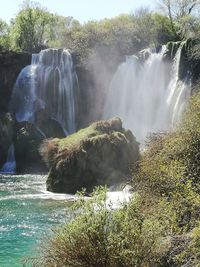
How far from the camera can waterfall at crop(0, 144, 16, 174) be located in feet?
171

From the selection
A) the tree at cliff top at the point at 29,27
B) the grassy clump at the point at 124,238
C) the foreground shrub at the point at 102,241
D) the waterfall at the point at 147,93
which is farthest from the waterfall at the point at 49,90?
the foreground shrub at the point at 102,241

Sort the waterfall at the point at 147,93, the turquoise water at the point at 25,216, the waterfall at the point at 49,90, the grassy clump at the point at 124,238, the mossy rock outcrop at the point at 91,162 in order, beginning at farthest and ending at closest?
the waterfall at the point at 49,90 < the waterfall at the point at 147,93 < the mossy rock outcrop at the point at 91,162 < the turquoise water at the point at 25,216 < the grassy clump at the point at 124,238

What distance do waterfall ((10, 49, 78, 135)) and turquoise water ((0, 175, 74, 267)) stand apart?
57.6 feet

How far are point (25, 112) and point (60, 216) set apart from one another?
1335 inches

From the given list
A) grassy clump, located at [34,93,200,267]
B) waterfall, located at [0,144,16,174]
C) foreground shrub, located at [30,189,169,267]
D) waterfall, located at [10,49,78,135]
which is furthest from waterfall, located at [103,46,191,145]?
foreground shrub, located at [30,189,169,267]

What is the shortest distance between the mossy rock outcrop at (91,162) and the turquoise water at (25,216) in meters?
1.67

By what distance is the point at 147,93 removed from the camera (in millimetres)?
56625

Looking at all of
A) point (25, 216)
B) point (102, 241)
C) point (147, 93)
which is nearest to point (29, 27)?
point (147, 93)

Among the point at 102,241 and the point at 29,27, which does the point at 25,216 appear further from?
the point at 29,27

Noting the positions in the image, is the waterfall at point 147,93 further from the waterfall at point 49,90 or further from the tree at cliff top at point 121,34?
the tree at cliff top at point 121,34

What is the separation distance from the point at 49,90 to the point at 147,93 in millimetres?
12633

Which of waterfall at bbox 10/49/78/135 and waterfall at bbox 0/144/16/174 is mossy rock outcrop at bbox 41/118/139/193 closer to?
waterfall at bbox 0/144/16/174

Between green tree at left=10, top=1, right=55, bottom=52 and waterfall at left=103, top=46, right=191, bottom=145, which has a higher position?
green tree at left=10, top=1, right=55, bottom=52

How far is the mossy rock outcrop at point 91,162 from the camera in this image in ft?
117
